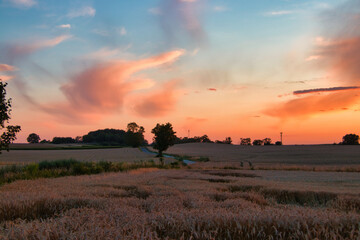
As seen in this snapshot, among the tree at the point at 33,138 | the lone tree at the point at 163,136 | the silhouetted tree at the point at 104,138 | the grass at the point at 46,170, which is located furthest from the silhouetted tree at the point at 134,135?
the grass at the point at 46,170

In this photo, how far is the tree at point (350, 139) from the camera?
128450 mm

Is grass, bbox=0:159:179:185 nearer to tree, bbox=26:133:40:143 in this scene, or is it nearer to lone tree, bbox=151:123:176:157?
lone tree, bbox=151:123:176:157

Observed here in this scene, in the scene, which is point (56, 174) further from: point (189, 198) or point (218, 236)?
point (218, 236)

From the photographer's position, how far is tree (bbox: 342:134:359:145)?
128m

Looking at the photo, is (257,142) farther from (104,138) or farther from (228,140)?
(104,138)

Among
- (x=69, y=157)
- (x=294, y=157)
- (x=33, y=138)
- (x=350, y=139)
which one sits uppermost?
(x=350, y=139)

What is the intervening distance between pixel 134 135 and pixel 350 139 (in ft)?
332

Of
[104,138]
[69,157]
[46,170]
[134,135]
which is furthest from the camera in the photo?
[104,138]

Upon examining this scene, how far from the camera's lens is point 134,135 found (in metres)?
129

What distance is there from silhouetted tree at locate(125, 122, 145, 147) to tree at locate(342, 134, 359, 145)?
95322 mm

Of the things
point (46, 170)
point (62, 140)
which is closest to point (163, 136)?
point (46, 170)

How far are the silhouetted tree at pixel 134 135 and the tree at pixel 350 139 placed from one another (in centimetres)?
9532

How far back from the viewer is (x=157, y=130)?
68812mm

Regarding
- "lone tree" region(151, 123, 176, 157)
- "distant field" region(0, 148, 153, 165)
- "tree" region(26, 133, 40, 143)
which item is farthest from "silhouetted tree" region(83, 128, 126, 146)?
"lone tree" region(151, 123, 176, 157)
